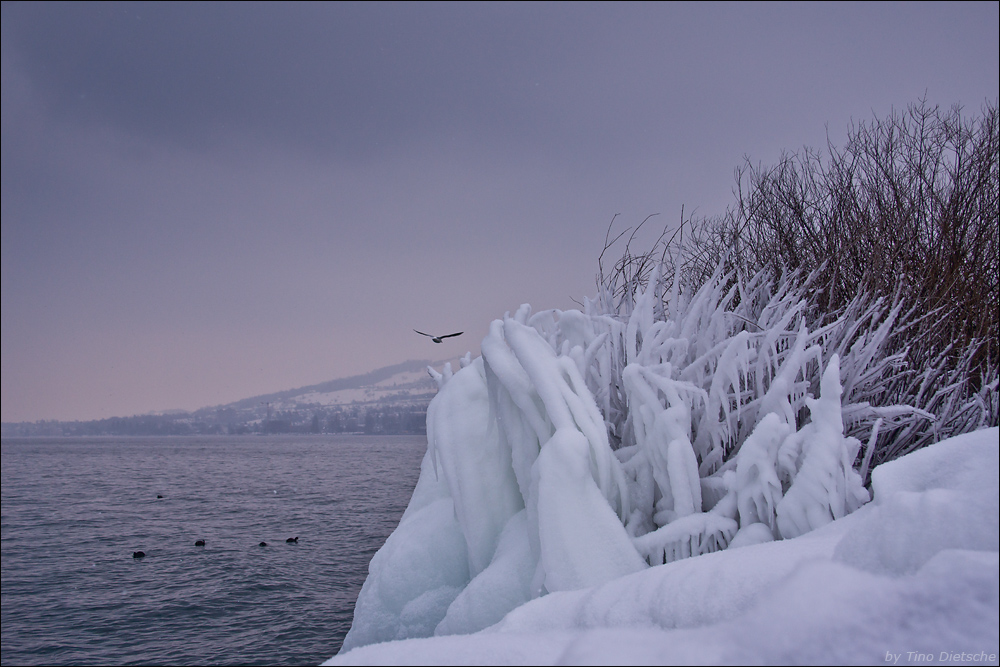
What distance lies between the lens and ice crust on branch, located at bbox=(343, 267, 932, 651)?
305 centimetres

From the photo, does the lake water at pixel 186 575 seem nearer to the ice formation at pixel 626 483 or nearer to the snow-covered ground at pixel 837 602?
the ice formation at pixel 626 483

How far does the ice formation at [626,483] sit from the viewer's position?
73.8 inches

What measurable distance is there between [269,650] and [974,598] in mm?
11494

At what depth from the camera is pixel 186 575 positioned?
16422mm

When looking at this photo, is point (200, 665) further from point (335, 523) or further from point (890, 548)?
point (335, 523)

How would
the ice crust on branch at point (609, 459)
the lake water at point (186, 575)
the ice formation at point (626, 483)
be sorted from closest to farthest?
the ice formation at point (626, 483)
the ice crust on branch at point (609, 459)
the lake water at point (186, 575)

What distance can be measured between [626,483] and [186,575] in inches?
664

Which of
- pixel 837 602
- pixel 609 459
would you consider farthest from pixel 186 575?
pixel 837 602

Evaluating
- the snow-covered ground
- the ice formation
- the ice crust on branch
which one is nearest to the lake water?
the ice crust on branch

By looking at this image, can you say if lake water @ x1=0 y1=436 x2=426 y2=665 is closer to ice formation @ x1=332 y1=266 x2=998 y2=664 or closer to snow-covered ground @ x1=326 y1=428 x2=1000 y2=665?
ice formation @ x1=332 y1=266 x2=998 y2=664

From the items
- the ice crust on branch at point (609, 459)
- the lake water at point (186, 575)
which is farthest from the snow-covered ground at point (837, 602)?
the lake water at point (186, 575)

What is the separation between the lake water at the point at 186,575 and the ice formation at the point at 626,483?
781 cm

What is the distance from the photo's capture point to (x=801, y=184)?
948 centimetres

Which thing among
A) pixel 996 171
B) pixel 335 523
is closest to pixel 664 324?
pixel 996 171
